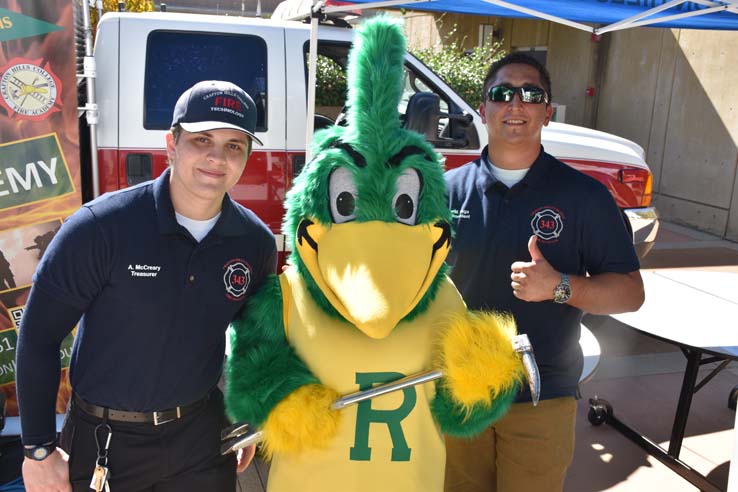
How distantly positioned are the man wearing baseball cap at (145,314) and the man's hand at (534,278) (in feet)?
2.68

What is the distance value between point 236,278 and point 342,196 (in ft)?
1.40

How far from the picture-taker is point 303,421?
1657mm

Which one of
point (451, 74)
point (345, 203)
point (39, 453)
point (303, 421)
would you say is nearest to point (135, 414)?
point (39, 453)

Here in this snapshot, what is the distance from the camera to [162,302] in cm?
183

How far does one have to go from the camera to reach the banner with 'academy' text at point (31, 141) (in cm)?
313

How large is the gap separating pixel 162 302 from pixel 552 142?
4057mm

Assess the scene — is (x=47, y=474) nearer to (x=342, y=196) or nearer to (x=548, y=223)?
(x=342, y=196)

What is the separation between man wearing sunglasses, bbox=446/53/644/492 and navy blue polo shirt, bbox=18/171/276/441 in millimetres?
829

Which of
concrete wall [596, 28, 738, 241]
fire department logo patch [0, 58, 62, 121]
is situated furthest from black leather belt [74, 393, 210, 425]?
concrete wall [596, 28, 738, 241]

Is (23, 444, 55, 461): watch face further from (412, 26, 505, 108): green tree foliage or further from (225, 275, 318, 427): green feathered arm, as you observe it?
(412, 26, 505, 108): green tree foliage

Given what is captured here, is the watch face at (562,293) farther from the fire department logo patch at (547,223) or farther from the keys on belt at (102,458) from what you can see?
the keys on belt at (102,458)

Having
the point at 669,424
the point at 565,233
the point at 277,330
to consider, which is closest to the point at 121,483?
the point at 277,330

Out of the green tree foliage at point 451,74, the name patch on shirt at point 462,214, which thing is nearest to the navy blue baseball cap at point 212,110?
the name patch on shirt at point 462,214

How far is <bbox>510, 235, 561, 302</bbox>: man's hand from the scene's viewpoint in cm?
198
